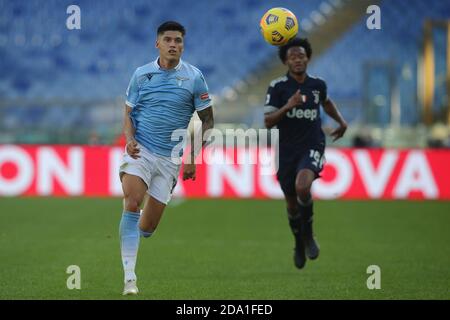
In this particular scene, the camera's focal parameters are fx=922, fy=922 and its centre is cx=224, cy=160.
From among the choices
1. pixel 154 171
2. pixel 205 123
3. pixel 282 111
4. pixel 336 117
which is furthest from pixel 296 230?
pixel 154 171

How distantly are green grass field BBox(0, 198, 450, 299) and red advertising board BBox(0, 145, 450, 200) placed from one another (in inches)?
80.9

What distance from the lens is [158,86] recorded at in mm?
8430

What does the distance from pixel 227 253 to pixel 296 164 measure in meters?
2.14

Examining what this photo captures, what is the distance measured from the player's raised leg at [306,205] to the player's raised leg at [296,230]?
64mm

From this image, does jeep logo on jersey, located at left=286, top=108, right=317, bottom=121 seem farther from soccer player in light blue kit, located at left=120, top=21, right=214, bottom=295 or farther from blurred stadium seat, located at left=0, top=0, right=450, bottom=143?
blurred stadium seat, located at left=0, top=0, right=450, bottom=143

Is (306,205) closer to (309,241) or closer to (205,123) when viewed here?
(309,241)

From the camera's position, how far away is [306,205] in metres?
9.98

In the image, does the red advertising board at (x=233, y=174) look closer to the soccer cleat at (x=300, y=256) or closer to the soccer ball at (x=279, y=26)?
the soccer cleat at (x=300, y=256)

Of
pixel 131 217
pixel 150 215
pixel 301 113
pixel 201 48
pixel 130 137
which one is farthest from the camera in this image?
pixel 201 48

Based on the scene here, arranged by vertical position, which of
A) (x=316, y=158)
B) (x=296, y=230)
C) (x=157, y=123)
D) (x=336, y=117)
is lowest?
(x=296, y=230)

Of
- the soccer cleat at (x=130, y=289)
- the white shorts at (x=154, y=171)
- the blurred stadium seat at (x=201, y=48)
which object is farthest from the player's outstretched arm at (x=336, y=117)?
the blurred stadium seat at (x=201, y=48)

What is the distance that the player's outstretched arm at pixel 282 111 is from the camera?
9.34 meters

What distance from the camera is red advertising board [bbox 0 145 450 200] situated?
856 inches

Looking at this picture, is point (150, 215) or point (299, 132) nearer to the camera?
point (150, 215)
